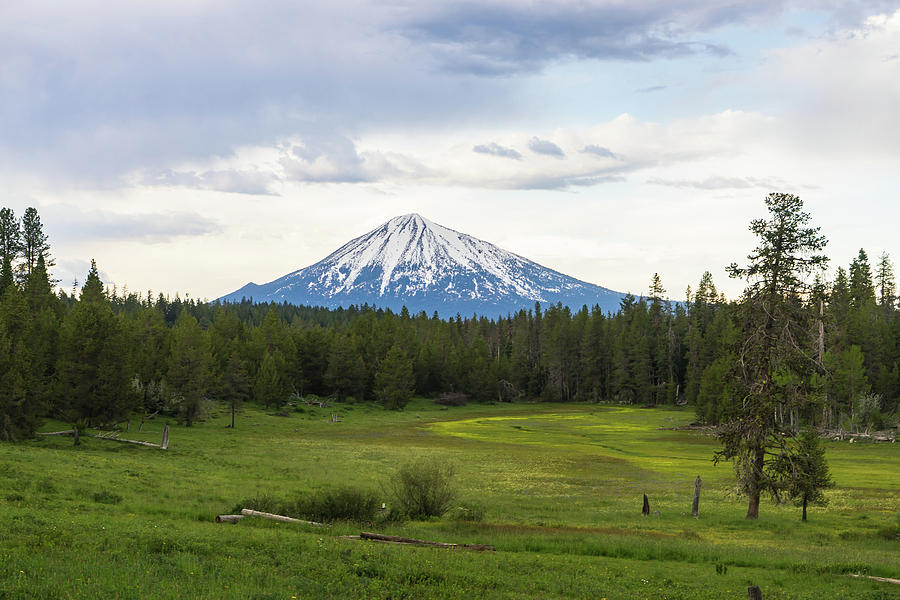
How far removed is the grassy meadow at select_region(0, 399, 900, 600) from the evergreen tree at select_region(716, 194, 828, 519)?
13.3 feet

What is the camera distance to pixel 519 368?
16425 cm

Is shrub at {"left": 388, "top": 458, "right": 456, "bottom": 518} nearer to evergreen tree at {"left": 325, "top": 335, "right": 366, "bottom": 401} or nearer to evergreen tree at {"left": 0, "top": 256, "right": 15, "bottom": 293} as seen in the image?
evergreen tree at {"left": 0, "top": 256, "right": 15, "bottom": 293}

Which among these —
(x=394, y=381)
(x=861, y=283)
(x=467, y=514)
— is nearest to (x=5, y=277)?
(x=394, y=381)

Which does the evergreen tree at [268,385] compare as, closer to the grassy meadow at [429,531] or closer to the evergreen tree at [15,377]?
the grassy meadow at [429,531]

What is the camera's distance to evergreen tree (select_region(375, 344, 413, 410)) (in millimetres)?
126812

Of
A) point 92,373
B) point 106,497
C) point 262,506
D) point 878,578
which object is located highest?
point 92,373

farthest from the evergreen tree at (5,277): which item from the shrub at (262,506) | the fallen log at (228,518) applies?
the fallen log at (228,518)

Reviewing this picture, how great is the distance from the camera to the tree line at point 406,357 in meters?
49.3

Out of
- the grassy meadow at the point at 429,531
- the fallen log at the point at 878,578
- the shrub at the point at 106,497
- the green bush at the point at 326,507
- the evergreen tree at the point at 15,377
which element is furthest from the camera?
the evergreen tree at the point at 15,377

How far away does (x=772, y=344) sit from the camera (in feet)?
106

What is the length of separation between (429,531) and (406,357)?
370ft

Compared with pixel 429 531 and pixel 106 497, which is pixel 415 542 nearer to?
pixel 429 531

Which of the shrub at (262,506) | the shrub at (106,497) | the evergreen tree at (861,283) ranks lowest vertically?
the shrub at (106,497)

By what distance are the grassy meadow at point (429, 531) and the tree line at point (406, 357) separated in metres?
6.43
